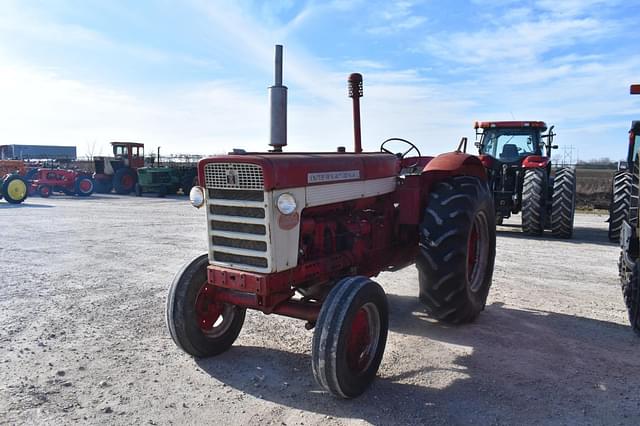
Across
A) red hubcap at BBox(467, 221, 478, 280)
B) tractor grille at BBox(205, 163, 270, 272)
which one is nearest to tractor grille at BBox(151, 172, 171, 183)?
red hubcap at BBox(467, 221, 478, 280)

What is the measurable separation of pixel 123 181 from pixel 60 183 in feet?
10.8

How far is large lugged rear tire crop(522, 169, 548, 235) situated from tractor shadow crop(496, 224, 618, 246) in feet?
0.74

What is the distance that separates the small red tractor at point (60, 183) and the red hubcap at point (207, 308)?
20.8m

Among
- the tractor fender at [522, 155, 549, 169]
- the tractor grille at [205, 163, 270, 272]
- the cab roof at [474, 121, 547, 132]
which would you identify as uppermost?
the cab roof at [474, 121, 547, 132]

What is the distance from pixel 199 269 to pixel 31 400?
4.59ft

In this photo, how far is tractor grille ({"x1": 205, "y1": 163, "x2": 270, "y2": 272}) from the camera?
11.4 feet

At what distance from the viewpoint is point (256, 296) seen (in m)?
3.60

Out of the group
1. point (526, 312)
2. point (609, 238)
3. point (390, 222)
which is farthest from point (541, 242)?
point (390, 222)

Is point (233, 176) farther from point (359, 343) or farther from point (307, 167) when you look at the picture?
point (359, 343)

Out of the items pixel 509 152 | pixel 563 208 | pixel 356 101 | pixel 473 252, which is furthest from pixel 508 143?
pixel 356 101

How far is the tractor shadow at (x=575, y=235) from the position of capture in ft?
31.8

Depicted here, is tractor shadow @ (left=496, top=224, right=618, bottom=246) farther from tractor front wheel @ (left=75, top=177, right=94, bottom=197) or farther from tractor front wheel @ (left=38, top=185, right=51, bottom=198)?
tractor front wheel @ (left=38, top=185, right=51, bottom=198)

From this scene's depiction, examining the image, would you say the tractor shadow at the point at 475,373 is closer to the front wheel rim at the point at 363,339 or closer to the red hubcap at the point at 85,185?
the front wheel rim at the point at 363,339

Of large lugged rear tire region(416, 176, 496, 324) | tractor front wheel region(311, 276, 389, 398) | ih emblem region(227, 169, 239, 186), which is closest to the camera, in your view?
tractor front wheel region(311, 276, 389, 398)
